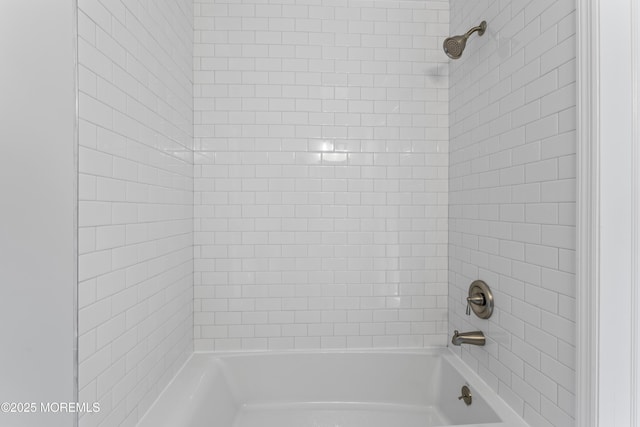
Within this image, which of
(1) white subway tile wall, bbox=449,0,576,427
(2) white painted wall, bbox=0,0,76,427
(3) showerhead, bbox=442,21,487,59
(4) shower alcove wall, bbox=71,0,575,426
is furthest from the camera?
(4) shower alcove wall, bbox=71,0,575,426

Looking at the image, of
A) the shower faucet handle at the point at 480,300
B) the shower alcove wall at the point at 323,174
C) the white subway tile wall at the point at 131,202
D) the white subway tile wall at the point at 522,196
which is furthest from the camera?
the shower alcove wall at the point at 323,174

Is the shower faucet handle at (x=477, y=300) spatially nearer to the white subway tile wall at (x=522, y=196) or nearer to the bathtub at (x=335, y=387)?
the white subway tile wall at (x=522, y=196)

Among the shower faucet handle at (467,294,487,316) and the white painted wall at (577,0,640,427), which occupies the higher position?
the white painted wall at (577,0,640,427)

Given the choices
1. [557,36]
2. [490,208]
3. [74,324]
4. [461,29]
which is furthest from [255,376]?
[461,29]

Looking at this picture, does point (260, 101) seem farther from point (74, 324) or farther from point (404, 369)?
point (404, 369)

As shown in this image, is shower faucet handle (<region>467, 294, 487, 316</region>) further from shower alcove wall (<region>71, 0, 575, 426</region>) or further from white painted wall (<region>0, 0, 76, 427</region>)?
white painted wall (<region>0, 0, 76, 427</region>)

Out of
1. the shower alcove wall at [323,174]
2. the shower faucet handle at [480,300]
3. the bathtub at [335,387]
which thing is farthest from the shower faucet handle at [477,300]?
the bathtub at [335,387]

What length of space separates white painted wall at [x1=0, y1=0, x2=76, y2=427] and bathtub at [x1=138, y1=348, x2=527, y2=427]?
925 millimetres

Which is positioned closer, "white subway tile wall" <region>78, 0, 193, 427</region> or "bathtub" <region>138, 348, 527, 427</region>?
"white subway tile wall" <region>78, 0, 193, 427</region>

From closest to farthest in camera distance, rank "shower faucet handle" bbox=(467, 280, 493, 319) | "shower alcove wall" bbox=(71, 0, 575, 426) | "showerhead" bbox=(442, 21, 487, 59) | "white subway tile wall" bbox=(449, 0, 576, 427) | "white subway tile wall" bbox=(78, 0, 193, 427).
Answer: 1. "white subway tile wall" bbox=(78, 0, 193, 427)
2. "white subway tile wall" bbox=(449, 0, 576, 427)
3. "shower faucet handle" bbox=(467, 280, 493, 319)
4. "showerhead" bbox=(442, 21, 487, 59)
5. "shower alcove wall" bbox=(71, 0, 575, 426)

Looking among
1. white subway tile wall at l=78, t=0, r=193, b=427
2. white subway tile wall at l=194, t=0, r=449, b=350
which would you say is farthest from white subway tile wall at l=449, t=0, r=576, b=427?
white subway tile wall at l=78, t=0, r=193, b=427

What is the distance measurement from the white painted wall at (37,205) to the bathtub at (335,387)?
92 cm

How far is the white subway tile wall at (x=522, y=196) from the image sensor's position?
103 cm

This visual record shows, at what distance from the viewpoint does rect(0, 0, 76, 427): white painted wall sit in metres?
0.81
